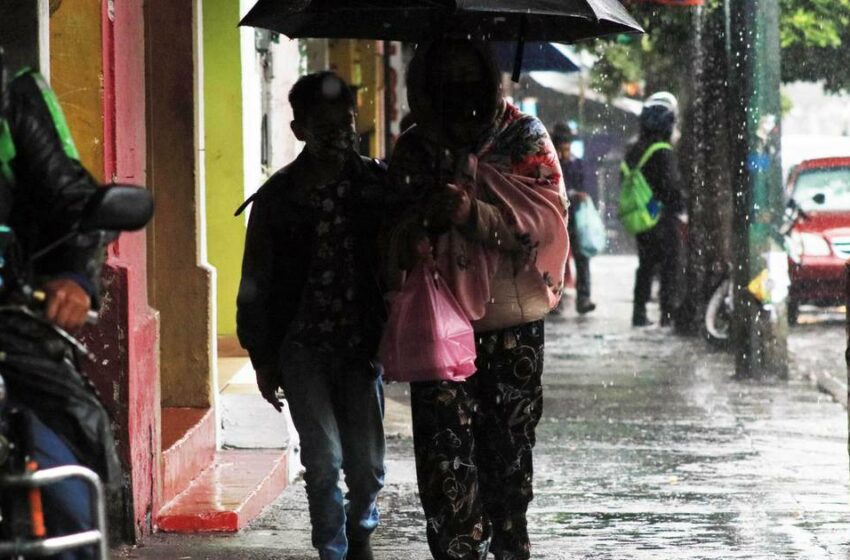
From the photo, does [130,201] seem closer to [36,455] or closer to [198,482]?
[36,455]

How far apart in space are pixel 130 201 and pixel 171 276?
580cm

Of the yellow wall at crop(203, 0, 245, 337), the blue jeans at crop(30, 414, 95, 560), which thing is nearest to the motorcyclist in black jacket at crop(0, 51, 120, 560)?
the blue jeans at crop(30, 414, 95, 560)

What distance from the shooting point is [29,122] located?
13.6 ft

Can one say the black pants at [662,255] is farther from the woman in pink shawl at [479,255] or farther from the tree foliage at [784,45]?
the woman in pink shawl at [479,255]

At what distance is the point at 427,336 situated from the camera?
19.5 feet

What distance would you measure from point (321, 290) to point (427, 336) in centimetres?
51

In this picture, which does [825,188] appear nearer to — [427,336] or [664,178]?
[664,178]

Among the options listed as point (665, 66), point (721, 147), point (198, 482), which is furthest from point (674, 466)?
point (665, 66)

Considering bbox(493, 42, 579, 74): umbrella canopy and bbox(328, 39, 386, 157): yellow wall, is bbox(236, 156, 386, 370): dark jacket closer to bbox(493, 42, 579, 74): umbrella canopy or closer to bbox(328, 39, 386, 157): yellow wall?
bbox(493, 42, 579, 74): umbrella canopy

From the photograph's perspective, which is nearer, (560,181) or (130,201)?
(130,201)

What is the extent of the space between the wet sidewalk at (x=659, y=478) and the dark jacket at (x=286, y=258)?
1.30 m

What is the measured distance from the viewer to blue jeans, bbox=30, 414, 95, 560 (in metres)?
3.88

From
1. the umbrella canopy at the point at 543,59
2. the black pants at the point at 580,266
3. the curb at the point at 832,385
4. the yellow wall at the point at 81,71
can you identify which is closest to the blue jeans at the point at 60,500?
the yellow wall at the point at 81,71

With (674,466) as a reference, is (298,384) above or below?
above
